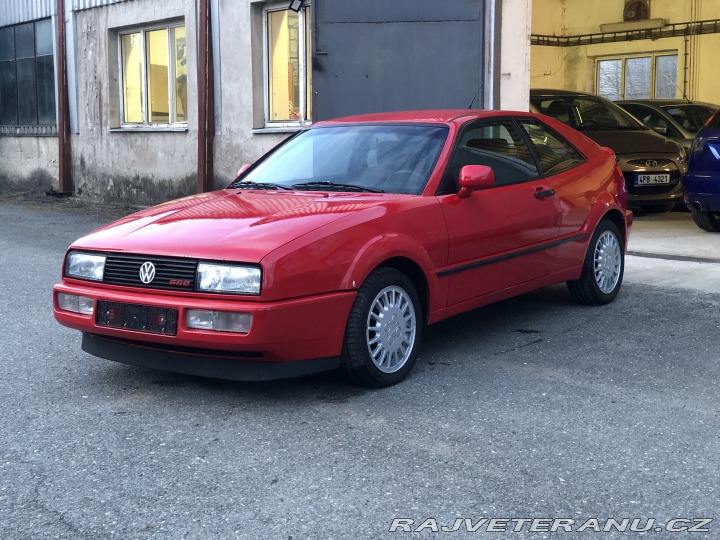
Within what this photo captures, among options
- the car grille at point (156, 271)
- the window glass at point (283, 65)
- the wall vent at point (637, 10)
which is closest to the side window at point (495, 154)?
the car grille at point (156, 271)

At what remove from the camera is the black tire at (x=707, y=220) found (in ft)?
35.2

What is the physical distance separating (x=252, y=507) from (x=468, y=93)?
26.7 feet

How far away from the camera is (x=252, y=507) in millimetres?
3436

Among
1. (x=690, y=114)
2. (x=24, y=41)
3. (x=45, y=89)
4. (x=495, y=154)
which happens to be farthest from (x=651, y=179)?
(x=24, y=41)

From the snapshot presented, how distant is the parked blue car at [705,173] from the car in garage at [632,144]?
6.12 feet

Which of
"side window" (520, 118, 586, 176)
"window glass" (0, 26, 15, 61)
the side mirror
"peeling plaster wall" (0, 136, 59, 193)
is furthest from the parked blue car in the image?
"window glass" (0, 26, 15, 61)

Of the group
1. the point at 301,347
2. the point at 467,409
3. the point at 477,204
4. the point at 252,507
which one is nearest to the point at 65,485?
the point at 252,507

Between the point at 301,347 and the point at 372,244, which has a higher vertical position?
the point at 372,244

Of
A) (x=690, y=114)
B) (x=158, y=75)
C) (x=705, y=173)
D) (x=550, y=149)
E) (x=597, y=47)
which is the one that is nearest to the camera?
(x=550, y=149)

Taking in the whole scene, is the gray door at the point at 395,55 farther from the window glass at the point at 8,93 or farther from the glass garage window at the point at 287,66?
the window glass at the point at 8,93

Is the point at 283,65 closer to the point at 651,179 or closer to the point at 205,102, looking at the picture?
the point at 205,102

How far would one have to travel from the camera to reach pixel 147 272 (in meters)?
4.63

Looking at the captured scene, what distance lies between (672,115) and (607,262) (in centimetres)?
897

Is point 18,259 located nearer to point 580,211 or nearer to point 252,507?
point 580,211
